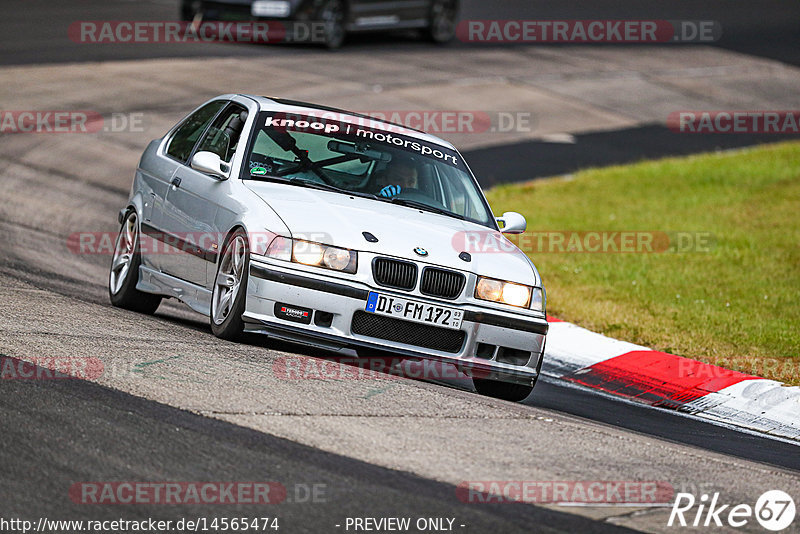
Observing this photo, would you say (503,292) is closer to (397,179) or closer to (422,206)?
(422,206)

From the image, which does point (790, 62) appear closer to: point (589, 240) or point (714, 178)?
point (714, 178)

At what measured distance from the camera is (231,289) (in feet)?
25.5

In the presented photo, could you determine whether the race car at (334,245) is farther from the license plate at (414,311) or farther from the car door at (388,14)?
the car door at (388,14)

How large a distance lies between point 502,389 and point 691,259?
5.87 m

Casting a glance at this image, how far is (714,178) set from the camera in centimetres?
1823

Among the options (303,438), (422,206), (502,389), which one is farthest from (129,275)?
(303,438)

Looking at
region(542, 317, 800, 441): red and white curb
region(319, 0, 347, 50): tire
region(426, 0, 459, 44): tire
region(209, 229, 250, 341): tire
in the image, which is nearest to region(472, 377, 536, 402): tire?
region(542, 317, 800, 441): red and white curb

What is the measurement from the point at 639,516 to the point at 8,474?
2552 mm

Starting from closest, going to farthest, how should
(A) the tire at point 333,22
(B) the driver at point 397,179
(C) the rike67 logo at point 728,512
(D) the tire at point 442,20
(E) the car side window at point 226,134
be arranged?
(C) the rike67 logo at point 728,512, (B) the driver at point 397,179, (E) the car side window at point 226,134, (A) the tire at point 333,22, (D) the tire at point 442,20

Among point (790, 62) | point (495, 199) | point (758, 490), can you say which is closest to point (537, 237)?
point (495, 199)

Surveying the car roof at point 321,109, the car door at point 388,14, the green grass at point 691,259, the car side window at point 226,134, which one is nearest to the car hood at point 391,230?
the car side window at point 226,134

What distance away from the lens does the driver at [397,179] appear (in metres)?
8.60

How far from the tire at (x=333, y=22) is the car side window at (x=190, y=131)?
1468 cm

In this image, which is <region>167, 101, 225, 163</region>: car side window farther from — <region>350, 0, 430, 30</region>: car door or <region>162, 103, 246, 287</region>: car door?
<region>350, 0, 430, 30</region>: car door
